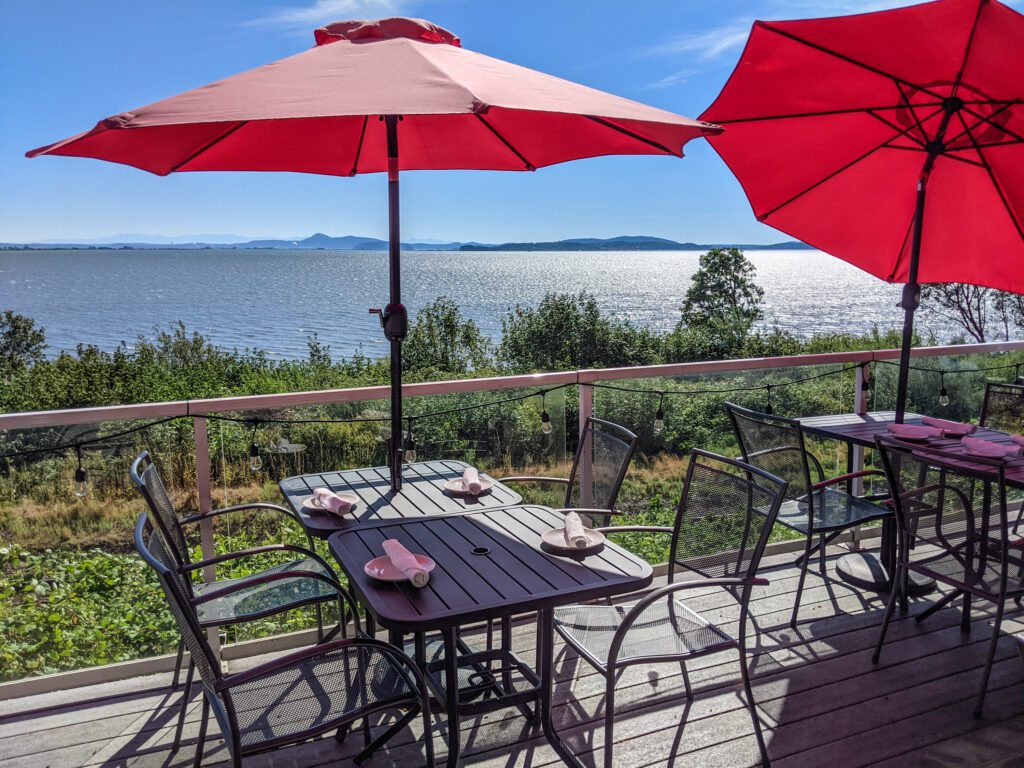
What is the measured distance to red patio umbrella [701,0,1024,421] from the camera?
2938mm

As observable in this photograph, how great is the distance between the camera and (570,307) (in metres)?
15.9

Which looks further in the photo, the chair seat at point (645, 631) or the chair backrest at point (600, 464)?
the chair backrest at point (600, 464)

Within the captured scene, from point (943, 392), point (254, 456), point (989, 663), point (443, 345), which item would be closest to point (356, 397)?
point (254, 456)

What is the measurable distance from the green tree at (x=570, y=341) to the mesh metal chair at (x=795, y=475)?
1167 centimetres

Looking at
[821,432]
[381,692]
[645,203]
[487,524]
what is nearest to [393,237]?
[487,524]

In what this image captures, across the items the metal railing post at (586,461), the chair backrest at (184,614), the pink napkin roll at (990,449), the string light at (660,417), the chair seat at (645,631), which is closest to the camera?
the chair backrest at (184,614)

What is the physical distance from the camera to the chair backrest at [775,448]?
358 centimetres

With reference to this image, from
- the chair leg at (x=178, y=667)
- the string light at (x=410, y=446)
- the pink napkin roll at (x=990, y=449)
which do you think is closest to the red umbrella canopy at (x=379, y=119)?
the string light at (x=410, y=446)

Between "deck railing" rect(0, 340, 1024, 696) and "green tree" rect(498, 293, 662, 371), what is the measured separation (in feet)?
36.4

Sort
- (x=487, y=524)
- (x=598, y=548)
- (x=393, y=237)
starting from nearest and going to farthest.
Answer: (x=598, y=548), (x=487, y=524), (x=393, y=237)

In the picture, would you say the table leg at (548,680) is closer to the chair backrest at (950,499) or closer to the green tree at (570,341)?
the chair backrest at (950,499)

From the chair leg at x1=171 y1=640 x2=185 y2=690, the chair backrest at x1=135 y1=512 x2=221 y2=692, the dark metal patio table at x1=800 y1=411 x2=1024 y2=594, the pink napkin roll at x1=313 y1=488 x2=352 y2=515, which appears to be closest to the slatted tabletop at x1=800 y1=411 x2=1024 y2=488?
the dark metal patio table at x1=800 y1=411 x2=1024 y2=594

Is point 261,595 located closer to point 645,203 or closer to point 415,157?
point 415,157

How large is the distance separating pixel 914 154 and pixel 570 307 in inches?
472
